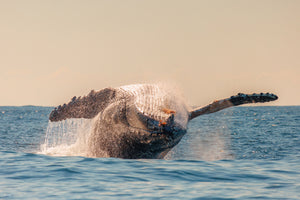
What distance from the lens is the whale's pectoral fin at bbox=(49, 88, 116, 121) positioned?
10.6 metres

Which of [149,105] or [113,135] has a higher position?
[149,105]

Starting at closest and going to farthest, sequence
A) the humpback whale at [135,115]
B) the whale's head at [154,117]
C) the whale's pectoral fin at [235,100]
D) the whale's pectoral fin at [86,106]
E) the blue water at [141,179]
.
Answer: the blue water at [141,179] → the whale's head at [154,117] → the humpback whale at [135,115] → the whale's pectoral fin at [86,106] → the whale's pectoral fin at [235,100]

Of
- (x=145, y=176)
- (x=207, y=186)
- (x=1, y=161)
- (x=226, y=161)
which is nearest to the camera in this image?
(x=207, y=186)

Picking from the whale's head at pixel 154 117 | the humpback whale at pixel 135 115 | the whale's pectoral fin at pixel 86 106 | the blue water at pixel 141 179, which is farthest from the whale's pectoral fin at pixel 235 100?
the whale's pectoral fin at pixel 86 106

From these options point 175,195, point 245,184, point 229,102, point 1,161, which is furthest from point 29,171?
point 229,102

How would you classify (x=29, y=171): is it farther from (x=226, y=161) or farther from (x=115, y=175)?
(x=226, y=161)

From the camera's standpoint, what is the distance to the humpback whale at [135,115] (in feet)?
31.4

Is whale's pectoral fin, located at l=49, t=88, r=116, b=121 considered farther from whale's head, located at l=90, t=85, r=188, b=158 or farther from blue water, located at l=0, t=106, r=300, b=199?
blue water, located at l=0, t=106, r=300, b=199

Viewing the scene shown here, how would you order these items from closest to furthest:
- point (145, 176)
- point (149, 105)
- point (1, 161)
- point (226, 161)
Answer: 1. point (145, 176)
2. point (149, 105)
3. point (1, 161)
4. point (226, 161)

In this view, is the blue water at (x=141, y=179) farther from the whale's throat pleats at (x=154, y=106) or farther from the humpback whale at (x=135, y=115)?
the whale's throat pleats at (x=154, y=106)

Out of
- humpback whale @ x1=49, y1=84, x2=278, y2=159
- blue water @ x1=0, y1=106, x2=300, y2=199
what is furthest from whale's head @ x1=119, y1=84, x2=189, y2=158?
blue water @ x1=0, y1=106, x2=300, y2=199

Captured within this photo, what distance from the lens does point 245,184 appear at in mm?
8281

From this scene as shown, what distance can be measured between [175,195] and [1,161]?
539cm

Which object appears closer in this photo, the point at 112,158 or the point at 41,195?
the point at 41,195
